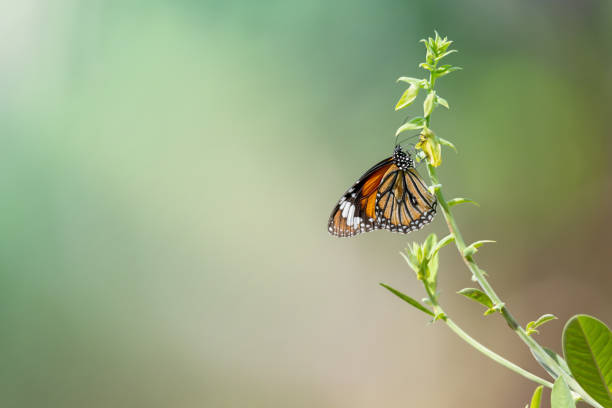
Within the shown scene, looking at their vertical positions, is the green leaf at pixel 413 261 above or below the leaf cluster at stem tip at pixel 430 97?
below

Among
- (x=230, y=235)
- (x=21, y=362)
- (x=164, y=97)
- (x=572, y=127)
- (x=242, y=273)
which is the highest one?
(x=572, y=127)

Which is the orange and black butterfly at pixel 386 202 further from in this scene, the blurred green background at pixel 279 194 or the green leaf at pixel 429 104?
the blurred green background at pixel 279 194

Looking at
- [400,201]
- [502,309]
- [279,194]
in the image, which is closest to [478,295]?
[502,309]

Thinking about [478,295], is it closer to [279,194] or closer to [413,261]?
[413,261]

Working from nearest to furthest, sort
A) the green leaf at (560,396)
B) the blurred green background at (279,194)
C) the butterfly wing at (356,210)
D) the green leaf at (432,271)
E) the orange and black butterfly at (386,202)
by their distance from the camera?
the green leaf at (560,396), the green leaf at (432,271), the orange and black butterfly at (386,202), the butterfly wing at (356,210), the blurred green background at (279,194)

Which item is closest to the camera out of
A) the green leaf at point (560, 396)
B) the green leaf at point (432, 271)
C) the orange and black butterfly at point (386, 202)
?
the green leaf at point (560, 396)

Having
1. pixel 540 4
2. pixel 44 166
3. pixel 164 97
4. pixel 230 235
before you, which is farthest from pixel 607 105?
pixel 44 166

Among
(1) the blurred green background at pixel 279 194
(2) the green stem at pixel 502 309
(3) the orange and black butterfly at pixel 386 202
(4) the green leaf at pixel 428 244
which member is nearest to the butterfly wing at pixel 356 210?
(3) the orange and black butterfly at pixel 386 202

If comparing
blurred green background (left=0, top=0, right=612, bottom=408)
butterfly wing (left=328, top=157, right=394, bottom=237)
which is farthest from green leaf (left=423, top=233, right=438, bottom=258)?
blurred green background (left=0, top=0, right=612, bottom=408)

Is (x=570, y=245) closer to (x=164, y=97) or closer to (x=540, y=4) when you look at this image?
(x=540, y=4)
